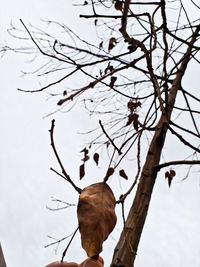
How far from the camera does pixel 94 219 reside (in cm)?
72

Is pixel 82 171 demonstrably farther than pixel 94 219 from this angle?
Yes

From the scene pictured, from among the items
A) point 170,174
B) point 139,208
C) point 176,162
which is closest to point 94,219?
point 139,208

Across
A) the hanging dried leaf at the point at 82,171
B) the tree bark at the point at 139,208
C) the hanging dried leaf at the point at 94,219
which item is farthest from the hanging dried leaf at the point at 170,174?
the hanging dried leaf at the point at 94,219

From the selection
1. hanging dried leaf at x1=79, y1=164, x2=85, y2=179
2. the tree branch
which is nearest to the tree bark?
the tree branch

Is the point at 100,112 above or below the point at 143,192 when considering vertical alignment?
above

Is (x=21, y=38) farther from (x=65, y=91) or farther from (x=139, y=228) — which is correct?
(x=139, y=228)

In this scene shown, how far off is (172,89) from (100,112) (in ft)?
2.68

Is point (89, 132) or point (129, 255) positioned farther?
point (89, 132)

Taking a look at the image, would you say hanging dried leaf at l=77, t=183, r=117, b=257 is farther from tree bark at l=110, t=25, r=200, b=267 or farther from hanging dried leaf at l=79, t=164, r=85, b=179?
hanging dried leaf at l=79, t=164, r=85, b=179

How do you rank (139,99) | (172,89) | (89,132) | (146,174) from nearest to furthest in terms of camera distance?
(146,174) → (172,89) → (139,99) → (89,132)

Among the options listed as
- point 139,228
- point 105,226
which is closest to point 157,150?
point 139,228

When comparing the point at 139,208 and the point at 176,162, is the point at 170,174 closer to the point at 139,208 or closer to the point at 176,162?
the point at 176,162

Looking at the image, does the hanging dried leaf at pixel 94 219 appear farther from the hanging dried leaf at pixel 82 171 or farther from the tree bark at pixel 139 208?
the hanging dried leaf at pixel 82 171

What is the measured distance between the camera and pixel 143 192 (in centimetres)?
108
